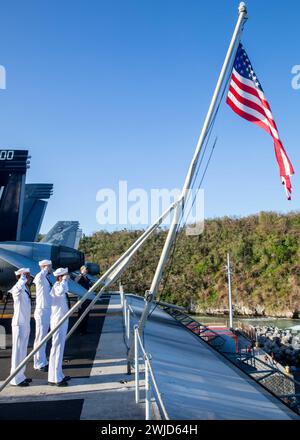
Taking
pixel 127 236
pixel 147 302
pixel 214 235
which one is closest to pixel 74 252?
pixel 147 302

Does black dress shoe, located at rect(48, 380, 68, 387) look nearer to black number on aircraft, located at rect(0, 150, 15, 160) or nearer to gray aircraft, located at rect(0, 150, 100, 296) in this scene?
gray aircraft, located at rect(0, 150, 100, 296)

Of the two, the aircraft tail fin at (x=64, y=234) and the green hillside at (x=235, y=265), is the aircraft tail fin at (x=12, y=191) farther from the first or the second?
the green hillside at (x=235, y=265)

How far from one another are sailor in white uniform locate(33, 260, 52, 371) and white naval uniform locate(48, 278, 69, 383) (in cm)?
84

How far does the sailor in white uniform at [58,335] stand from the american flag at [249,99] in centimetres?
422

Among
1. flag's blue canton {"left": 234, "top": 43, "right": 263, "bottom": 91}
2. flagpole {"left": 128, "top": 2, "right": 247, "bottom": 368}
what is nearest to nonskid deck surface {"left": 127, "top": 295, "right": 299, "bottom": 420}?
flagpole {"left": 128, "top": 2, "right": 247, "bottom": 368}

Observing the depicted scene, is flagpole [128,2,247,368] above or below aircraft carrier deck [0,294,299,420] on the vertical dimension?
above

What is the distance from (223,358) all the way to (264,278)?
47003mm

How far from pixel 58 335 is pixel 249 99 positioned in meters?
5.02

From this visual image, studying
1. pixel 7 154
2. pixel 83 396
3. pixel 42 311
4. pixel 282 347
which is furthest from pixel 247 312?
pixel 83 396

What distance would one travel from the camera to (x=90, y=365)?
→ 27.4 ft

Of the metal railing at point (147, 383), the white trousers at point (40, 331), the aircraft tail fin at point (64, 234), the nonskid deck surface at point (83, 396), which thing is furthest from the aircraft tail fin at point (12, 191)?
the metal railing at point (147, 383)

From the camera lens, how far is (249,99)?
641 cm

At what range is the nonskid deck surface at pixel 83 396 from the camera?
18.2ft

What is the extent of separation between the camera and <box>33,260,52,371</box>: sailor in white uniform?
8188 mm
